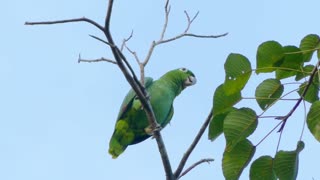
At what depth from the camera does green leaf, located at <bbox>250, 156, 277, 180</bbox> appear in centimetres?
188

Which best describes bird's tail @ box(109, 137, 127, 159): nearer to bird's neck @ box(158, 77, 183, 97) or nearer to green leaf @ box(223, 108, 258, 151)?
bird's neck @ box(158, 77, 183, 97)

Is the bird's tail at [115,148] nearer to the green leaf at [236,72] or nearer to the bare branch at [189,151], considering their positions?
the bare branch at [189,151]

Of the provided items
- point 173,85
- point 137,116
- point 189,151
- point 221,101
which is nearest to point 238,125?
point 221,101

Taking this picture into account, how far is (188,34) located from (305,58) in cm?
195

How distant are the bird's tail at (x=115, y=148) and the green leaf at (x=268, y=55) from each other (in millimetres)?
4415

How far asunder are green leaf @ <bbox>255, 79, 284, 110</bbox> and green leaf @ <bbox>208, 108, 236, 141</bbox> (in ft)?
0.41

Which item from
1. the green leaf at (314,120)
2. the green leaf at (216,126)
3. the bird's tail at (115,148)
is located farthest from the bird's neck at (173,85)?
the green leaf at (314,120)

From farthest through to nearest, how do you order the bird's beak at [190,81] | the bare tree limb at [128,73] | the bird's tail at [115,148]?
the bird's beak at [190,81] < the bird's tail at [115,148] < the bare tree limb at [128,73]

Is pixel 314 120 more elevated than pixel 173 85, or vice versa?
pixel 314 120

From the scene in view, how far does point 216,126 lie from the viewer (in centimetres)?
196

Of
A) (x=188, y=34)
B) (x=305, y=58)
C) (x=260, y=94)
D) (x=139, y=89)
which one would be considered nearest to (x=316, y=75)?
(x=305, y=58)

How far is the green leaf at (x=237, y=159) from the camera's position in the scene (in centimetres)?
190

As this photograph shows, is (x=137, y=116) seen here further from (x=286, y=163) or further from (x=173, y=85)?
(x=286, y=163)

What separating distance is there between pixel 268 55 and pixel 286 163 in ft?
1.07
